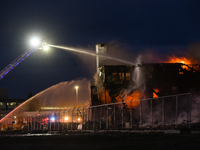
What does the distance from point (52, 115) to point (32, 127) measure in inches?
339

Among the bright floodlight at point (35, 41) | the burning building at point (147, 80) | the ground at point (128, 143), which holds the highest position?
the bright floodlight at point (35, 41)

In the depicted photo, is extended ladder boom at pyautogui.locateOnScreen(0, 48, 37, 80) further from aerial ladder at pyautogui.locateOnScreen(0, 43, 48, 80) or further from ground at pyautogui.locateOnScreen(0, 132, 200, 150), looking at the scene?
ground at pyautogui.locateOnScreen(0, 132, 200, 150)

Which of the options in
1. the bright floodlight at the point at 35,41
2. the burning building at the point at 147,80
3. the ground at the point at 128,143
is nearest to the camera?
the ground at the point at 128,143

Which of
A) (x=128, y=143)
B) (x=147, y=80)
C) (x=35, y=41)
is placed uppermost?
(x=35, y=41)

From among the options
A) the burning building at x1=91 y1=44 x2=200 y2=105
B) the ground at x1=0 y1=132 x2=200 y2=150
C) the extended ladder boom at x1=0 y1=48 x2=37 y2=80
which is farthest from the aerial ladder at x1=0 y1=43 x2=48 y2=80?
the ground at x1=0 y1=132 x2=200 y2=150

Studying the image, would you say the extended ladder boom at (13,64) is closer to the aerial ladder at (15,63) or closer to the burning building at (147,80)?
the aerial ladder at (15,63)

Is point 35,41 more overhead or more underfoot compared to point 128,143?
more overhead

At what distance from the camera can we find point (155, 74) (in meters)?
44.3

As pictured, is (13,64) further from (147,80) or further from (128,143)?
(128,143)

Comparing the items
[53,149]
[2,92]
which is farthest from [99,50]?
[2,92]

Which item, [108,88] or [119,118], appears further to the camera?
[108,88]

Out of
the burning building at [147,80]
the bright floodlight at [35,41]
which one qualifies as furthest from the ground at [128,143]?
the bright floodlight at [35,41]

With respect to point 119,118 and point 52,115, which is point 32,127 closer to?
point 52,115

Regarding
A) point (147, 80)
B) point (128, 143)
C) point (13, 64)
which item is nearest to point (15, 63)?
point (13, 64)
